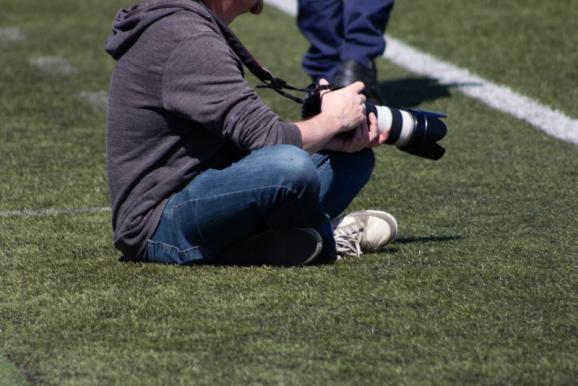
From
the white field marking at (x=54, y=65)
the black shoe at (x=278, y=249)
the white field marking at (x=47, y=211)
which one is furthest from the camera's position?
the white field marking at (x=54, y=65)

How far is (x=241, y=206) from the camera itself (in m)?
3.93

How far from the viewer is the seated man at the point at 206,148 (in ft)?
12.7

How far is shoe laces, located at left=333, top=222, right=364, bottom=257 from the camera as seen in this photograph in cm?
423

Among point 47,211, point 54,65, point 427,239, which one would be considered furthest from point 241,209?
point 54,65

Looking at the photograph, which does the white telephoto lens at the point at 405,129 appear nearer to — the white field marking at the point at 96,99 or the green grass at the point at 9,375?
the green grass at the point at 9,375

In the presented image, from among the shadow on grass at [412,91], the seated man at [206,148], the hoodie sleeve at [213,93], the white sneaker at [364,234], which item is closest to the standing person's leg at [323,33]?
the shadow on grass at [412,91]

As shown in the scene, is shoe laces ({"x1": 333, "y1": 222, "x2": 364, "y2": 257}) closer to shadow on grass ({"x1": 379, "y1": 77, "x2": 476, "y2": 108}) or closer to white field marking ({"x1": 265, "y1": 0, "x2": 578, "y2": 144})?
white field marking ({"x1": 265, "y1": 0, "x2": 578, "y2": 144})

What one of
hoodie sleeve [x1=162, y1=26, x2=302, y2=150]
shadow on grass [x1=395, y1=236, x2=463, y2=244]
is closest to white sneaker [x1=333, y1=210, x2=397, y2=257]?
shadow on grass [x1=395, y1=236, x2=463, y2=244]

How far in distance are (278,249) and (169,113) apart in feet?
1.61

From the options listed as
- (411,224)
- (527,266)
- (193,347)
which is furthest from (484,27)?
(193,347)

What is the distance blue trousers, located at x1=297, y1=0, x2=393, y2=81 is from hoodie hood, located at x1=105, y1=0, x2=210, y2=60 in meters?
2.92

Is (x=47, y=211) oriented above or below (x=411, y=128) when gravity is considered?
below

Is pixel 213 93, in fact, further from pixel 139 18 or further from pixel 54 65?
pixel 54 65

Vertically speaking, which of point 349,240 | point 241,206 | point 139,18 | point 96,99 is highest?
point 139,18
